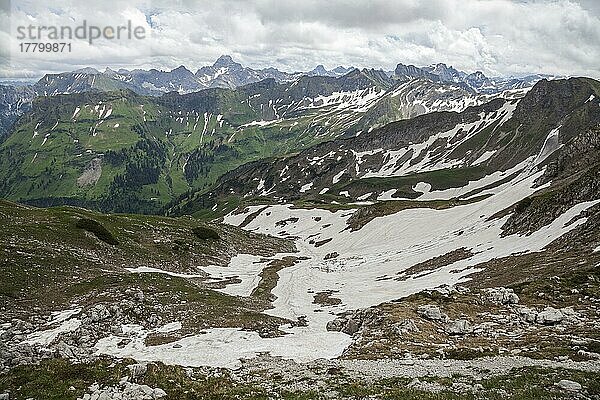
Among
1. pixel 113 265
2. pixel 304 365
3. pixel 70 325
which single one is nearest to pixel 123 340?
pixel 70 325

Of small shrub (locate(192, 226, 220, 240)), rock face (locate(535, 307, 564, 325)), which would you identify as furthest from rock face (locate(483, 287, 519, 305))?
small shrub (locate(192, 226, 220, 240))

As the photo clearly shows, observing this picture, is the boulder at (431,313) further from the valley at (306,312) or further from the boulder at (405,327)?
the boulder at (405,327)

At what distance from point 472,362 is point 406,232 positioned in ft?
250

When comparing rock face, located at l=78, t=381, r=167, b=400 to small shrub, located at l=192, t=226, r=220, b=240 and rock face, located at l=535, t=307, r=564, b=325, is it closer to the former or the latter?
rock face, located at l=535, t=307, r=564, b=325

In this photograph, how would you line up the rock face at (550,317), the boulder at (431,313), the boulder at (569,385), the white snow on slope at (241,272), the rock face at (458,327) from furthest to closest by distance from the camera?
the white snow on slope at (241,272) → the boulder at (431,313) → the rock face at (458,327) → the rock face at (550,317) → the boulder at (569,385)

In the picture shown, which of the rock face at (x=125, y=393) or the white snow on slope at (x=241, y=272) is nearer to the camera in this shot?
the rock face at (x=125, y=393)

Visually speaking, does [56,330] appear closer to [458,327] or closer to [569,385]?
[458,327]

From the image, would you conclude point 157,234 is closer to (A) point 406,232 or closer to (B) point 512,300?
(A) point 406,232

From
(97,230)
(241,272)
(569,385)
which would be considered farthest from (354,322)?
(97,230)

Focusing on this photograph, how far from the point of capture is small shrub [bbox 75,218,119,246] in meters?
65.5

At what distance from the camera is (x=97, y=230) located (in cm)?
6594

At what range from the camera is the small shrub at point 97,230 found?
215ft

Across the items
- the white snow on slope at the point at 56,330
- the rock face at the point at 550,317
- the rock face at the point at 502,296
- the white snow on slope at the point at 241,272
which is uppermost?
the rock face at the point at 550,317

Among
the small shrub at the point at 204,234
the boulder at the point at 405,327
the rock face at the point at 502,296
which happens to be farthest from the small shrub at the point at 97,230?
the rock face at the point at 502,296
